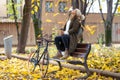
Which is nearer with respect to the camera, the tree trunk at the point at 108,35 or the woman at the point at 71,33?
the woman at the point at 71,33

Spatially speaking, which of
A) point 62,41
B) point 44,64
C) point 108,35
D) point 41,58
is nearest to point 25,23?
point 41,58

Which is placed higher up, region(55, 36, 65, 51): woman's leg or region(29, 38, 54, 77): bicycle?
region(55, 36, 65, 51): woman's leg

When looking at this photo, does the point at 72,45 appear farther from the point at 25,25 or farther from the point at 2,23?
the point at 2,23

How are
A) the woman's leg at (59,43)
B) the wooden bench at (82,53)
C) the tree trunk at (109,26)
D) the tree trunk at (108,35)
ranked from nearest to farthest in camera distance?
the wooden bench at (82,53) → the woman's leg at (59,43) → the tree trunk at (108,35) → the tree trunk at (109,26)

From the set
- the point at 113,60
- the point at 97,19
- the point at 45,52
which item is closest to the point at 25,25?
the point at 113,60

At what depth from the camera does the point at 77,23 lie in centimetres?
870

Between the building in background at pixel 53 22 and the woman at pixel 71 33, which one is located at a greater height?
the woman at pixel 71 33

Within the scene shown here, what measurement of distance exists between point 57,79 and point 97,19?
1216 inches

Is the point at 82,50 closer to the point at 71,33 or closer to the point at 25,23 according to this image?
the point at 71,33

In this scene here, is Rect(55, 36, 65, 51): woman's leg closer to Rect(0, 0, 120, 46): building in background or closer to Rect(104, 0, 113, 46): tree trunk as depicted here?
Rect(104, 0, 113, 46): tree trunk

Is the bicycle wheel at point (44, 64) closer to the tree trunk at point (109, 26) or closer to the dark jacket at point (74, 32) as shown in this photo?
the dark jacket at point (74, 32)

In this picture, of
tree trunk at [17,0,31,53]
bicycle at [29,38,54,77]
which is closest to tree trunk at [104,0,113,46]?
tree trunk at [17,0,31,53]

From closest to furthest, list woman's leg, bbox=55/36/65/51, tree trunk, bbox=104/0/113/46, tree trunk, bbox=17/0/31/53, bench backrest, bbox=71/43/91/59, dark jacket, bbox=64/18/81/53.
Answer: bench backrest, bbox=71/43/91/59 < dark jacket, bbox=64/18/81/53 < woman's leg, bbox=55/36/65/51 < tree trunk, bbox=17/0/31/53 < tree trunk, bbox=104/0/113/46

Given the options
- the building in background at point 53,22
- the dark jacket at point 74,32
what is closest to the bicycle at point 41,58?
the dark jacket at point 74,32
